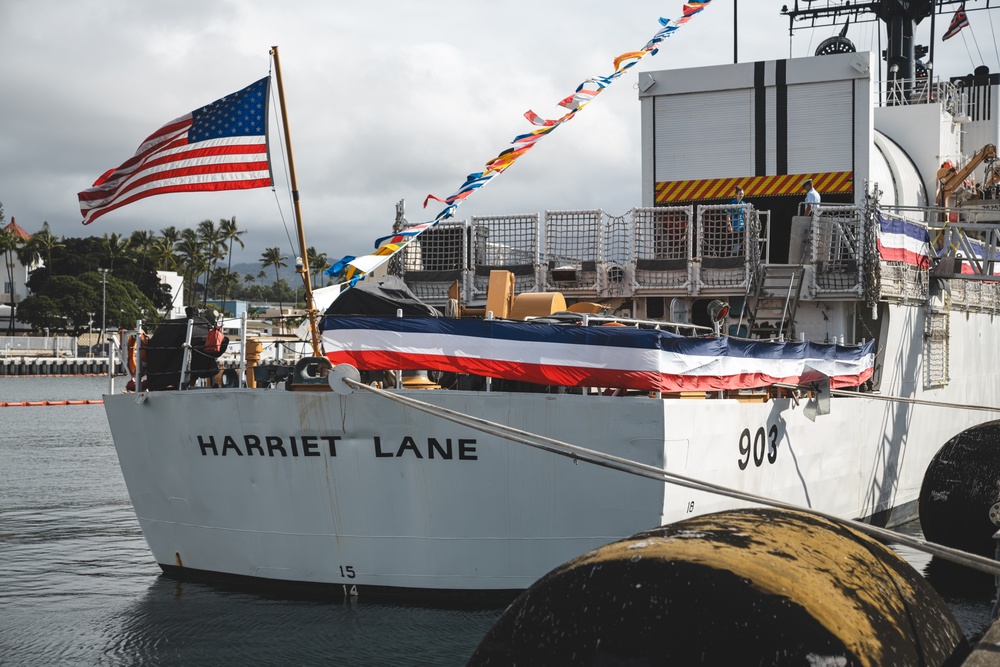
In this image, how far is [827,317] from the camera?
17.3 meters

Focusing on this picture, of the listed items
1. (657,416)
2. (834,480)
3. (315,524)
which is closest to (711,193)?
(834,480)

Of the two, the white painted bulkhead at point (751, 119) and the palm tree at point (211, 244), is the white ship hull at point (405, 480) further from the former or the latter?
the palm tree at point (211, 244)

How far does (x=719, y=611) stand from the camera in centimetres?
480

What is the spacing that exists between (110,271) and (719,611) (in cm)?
11669

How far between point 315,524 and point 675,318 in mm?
6994

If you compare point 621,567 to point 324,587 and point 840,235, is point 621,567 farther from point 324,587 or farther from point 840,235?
point 840,235

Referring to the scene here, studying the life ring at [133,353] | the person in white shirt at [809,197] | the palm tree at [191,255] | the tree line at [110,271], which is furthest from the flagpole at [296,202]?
the palm tree at [191,255]

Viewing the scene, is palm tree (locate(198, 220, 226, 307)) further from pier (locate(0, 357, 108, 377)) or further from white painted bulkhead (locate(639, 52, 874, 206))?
white painted bulkhead (locate(639, 52, 874, 206))

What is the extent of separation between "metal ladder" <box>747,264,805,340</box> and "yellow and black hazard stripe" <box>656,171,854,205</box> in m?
3.16

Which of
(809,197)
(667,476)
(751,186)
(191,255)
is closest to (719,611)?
(667,476)

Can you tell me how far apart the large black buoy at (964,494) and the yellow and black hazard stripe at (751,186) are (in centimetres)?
509

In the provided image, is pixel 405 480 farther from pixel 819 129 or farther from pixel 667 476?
pixel 819 129

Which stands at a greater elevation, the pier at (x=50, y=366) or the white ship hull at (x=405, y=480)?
the white ship hull at (x=405, y=480)

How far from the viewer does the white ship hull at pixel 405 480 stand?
37.3 feet
